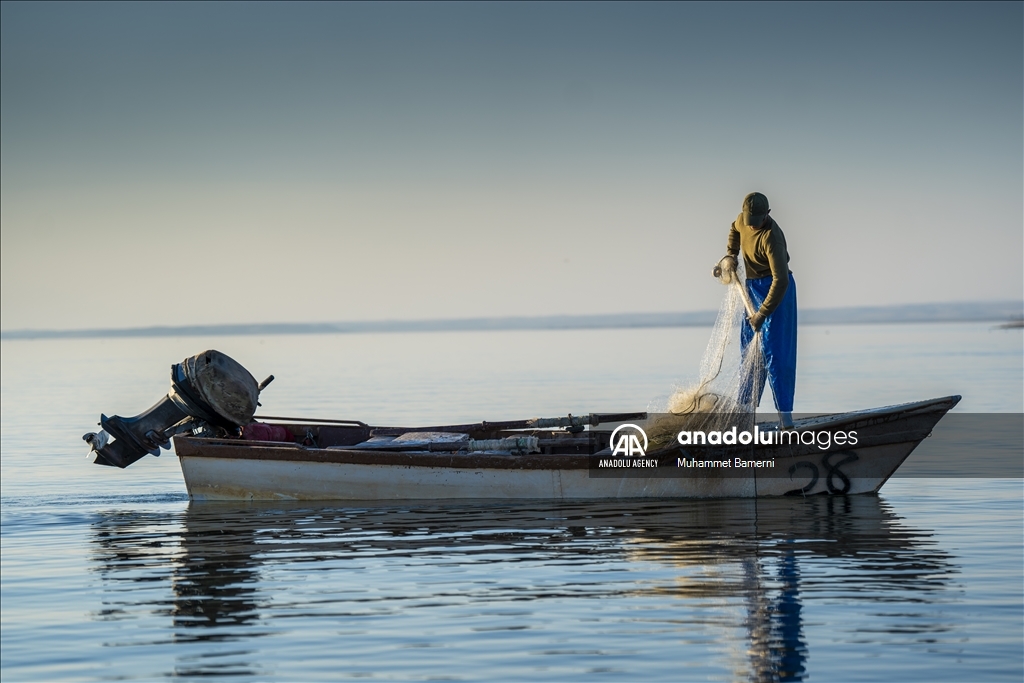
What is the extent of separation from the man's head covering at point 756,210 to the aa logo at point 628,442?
306cm

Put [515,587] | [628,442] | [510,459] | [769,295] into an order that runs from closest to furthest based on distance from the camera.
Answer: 1. [515,587]
2. [769,295]
3. [510,459]
4. [628,442]

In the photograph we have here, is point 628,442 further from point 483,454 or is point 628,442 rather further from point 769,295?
point 769,295

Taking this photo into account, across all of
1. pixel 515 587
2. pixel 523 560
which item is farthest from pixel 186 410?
pixel 515 587

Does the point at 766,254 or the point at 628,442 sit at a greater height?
the point at 766,254

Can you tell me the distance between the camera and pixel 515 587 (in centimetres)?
1006

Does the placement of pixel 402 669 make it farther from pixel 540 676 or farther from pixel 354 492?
pixel 354 492

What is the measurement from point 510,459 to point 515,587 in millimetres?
4213

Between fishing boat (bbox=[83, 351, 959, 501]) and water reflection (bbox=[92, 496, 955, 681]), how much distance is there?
0.82ft

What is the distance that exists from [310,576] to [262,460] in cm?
414

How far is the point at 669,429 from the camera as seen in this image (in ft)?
47.0

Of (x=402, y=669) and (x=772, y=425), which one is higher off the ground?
(x=772, y=425)

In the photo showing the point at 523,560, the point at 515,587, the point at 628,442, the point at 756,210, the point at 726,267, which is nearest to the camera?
the point at 515,587

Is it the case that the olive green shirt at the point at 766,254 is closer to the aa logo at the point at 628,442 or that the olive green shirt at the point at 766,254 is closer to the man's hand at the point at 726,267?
the man's hand at the point at 726,267

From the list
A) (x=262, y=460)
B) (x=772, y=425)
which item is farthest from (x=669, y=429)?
(x=262, y=460)
